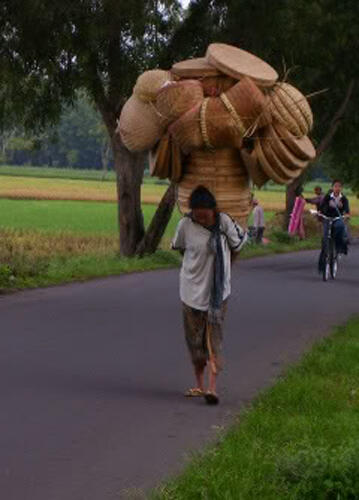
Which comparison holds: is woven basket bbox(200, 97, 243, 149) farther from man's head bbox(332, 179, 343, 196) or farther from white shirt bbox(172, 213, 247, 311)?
man's head bbox(332, 179, 343, 196)

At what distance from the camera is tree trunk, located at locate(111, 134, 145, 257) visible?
1054 inches

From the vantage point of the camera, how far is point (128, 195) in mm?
27125

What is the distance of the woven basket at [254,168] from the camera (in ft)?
29.9

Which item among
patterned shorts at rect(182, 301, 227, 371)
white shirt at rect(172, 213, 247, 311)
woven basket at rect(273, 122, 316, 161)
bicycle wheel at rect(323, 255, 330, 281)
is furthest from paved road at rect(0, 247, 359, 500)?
bicycle wheel at rect(323, 255, 330, 281)

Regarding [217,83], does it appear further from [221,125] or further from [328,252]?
[328,252]

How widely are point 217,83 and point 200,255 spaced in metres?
1.36

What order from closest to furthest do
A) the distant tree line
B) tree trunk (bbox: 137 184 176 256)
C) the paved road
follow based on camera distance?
the paved road < tree trunk (bbox: 137 184 176 256) < the distant tree line

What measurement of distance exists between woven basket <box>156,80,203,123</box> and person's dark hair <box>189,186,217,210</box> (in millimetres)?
606

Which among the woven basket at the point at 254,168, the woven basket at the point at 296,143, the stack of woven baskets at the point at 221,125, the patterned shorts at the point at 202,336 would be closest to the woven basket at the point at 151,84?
the stack of woven baskets at the point at 221,125

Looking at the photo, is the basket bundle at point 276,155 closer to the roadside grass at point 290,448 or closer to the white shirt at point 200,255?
the white shirt at point 200,255

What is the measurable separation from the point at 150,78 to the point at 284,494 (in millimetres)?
4293

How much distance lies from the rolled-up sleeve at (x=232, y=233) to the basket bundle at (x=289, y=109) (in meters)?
0.87

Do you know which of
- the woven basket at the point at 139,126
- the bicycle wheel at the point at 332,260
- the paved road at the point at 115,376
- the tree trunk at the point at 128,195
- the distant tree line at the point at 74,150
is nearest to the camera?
the paved road at the point at 115,376

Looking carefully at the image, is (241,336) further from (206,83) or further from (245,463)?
(245,463)
